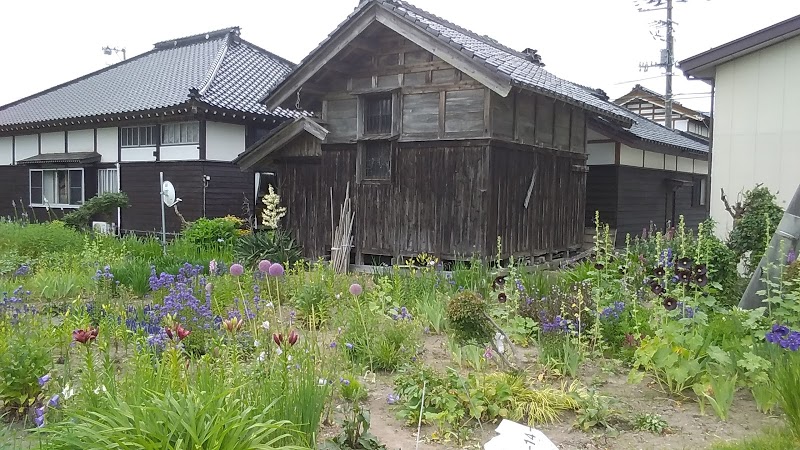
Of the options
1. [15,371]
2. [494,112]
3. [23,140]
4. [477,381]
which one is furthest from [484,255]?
[23,140]

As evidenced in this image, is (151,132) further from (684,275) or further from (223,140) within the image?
(684,275)

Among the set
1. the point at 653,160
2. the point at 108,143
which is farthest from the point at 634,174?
the point at 108,143

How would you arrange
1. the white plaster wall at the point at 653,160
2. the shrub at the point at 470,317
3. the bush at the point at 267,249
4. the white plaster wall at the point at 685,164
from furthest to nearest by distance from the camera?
the white plaster wall at the point at 685,164
the white plaster wall at the point at 653,160
the bush at the point at 267,249
the shrub at the point at 470,317

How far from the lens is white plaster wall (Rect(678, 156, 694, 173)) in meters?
19.1

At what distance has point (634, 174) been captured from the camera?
16234mm

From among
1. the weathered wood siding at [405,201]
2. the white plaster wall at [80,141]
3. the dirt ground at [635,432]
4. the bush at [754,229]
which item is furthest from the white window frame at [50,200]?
the bush at [754,229]

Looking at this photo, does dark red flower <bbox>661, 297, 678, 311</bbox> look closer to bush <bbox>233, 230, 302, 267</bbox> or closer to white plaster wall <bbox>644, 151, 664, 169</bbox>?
bush <bbox>233, 230, 302, 267</bbox>

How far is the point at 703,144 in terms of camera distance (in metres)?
20.7

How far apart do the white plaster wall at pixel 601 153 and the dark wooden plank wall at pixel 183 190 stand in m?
9.79

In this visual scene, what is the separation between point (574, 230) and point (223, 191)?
9.85m

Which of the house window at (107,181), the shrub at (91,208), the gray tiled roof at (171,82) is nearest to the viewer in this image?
the shrub at (91,208)

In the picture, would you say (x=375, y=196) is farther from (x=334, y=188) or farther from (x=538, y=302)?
(x=538, y=302)

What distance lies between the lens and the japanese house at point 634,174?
15273 millimetres

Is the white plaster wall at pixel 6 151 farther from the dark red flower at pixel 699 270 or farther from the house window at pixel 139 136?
the dark red flower at pixel 699 270
